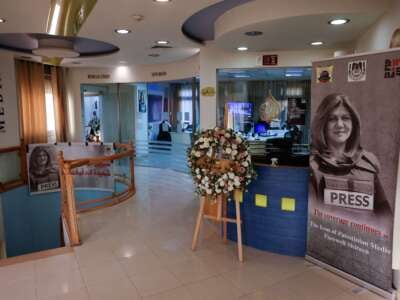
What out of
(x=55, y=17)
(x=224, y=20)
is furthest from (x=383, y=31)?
(x=55, y=17)

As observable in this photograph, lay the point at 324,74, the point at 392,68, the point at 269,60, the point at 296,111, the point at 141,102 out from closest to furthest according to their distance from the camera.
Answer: the point at 392,68 < the point at 324,74 < the point at 269,60 < the point at 296,111 < the point at 141,102

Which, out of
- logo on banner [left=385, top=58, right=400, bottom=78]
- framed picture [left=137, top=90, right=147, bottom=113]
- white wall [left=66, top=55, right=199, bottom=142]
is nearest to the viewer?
logo on banner [left=385, top=58, right=400, bottom=78]

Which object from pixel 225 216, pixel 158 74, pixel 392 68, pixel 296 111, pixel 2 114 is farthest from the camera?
pixel 158 74

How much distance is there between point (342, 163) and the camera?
2.97 metres

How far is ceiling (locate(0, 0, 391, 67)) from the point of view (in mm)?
3238

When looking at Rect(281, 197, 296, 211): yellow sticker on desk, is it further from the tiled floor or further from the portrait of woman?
the tiled floor

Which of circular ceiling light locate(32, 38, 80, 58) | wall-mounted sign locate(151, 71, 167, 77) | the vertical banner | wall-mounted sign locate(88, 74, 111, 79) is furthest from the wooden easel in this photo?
wall-mounted sign locate(88, 74, 111, 79)

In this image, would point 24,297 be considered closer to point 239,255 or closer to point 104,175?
point 239,255

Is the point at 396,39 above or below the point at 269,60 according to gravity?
below

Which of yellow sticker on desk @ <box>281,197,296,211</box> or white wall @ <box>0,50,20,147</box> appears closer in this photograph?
yellow sticker on desk @ <box>281,197,296,211</box>

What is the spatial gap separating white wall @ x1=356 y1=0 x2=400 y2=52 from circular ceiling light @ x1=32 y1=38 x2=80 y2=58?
4.74 meters

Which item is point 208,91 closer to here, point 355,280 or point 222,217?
point 222,217

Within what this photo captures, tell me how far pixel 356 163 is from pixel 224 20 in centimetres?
239

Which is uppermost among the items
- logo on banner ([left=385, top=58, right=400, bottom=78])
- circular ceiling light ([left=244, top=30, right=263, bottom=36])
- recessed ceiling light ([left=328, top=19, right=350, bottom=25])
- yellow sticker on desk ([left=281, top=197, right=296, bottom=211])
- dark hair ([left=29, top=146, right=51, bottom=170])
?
circular ceiling light ([left=244, top=30, right=263, bottom=36])
